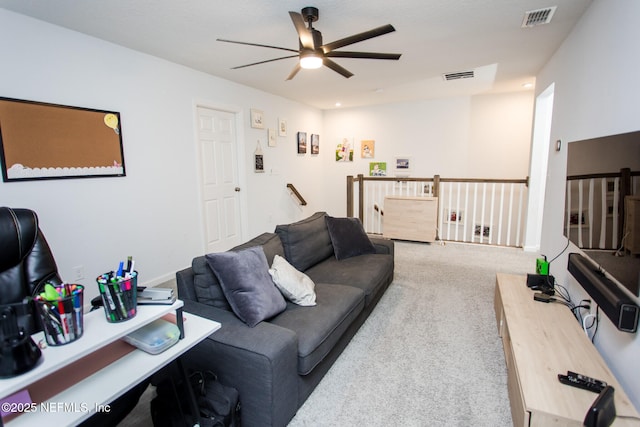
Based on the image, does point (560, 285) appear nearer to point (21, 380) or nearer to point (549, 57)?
point (549, 57)

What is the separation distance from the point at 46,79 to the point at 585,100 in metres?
4.15

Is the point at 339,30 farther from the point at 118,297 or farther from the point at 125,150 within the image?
the point at 118,297

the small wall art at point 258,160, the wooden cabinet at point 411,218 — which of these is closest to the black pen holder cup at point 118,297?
the small wall art at point 258,160

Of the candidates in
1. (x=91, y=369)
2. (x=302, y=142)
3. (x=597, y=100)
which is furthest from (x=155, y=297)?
(x=302, y=142)

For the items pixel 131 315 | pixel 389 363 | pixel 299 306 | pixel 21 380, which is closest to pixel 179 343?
pixel 131 315

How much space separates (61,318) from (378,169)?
232 inches

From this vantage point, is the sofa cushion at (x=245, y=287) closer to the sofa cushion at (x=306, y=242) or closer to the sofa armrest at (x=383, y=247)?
the sofa cushion at (x=306, y=242)

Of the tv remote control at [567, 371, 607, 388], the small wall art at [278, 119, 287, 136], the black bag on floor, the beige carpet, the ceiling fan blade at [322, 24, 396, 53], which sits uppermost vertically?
the ceiling fan blade at [322, 24, 396, 53]

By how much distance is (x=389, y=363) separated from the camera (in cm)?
209

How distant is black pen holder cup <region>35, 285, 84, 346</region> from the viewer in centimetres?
92

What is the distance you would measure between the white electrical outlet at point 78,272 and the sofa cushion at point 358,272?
2.00 meters

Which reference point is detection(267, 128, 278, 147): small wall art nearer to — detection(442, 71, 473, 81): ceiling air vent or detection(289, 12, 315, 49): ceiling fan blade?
detection(442, 71, 473, 81): ceiling air vent

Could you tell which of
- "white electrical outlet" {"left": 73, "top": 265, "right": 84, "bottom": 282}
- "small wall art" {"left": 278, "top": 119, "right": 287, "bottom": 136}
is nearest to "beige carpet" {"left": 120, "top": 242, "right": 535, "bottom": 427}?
"white electrical outlet" {"left": 73, "top": 265, "right": 84, "bottom": 282}

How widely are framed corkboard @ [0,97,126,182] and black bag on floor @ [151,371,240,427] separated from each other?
2.15 m
